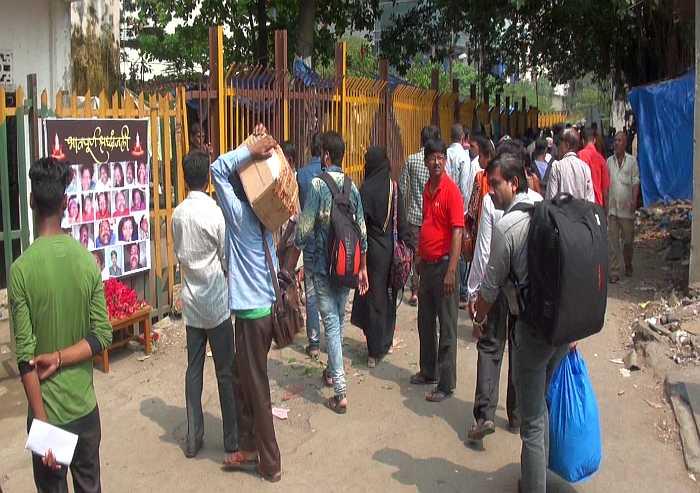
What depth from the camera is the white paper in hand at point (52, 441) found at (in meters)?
3.05

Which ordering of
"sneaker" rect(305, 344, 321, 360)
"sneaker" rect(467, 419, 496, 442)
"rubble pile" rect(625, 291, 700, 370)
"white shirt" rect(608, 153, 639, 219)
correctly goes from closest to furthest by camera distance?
"sneaker" rect(467, 419, 496, 442) < "rubble pile" rect(625, 291, 700, 370) < "sneaker" rect(305, 344, 321, 360) < "white shirt" rect(608, 153, 639, 219)

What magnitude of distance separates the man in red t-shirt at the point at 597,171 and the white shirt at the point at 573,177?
61cm

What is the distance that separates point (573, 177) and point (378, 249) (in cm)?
311

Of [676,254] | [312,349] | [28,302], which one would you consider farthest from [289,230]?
[676,254]

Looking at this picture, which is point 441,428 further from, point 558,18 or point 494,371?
point 558,18

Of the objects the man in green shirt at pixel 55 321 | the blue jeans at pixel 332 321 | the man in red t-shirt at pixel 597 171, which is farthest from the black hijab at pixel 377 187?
the man in red t-shirt at pixel 597 171

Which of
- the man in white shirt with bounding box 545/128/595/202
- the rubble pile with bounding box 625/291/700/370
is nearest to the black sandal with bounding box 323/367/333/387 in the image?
the rubble pile with bounding box 625/291/700/370

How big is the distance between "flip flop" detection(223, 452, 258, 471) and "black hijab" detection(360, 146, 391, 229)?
2.33 meters

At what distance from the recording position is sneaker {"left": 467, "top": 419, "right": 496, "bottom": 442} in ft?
16.3

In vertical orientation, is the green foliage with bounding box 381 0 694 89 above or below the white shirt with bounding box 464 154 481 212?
above

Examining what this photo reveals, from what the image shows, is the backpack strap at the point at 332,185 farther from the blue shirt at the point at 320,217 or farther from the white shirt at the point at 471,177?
the white shirt at the point at 471,177

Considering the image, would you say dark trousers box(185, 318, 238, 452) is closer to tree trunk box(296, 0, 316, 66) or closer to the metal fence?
the metal fence

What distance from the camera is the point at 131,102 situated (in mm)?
6688

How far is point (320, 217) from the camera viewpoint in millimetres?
5473
